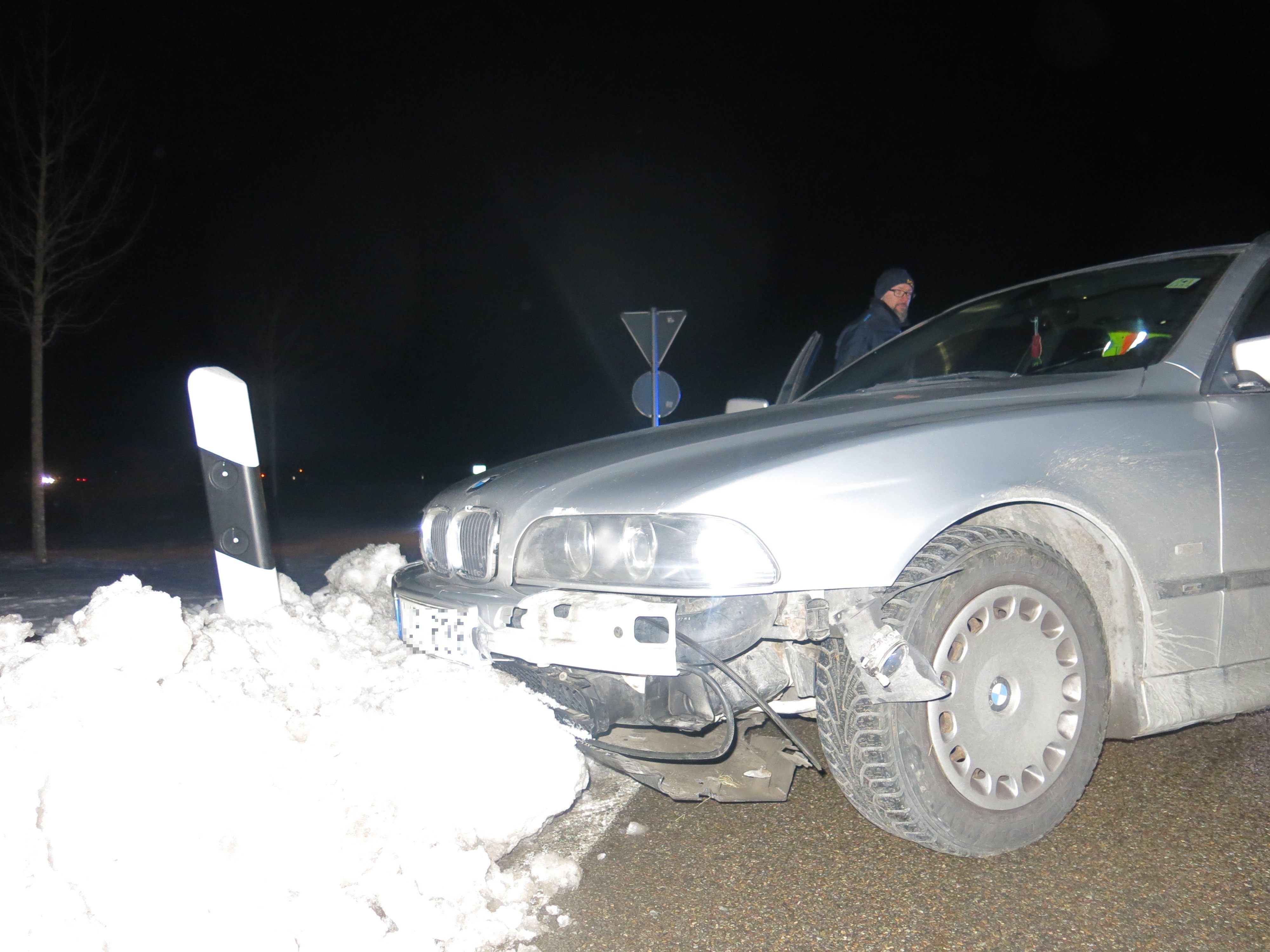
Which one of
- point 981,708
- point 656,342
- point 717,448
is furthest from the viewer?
point 656,342

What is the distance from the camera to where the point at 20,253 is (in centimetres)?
1008

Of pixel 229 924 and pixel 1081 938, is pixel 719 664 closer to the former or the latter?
pixel 1081 938

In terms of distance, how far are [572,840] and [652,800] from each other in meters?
0.43

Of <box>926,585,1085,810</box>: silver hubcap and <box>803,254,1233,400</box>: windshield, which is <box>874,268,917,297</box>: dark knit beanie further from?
<box>926,585,1085,810</box>: silver hubcap

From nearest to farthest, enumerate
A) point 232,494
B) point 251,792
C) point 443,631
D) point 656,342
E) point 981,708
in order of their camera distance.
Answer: point 251,792
point 981,708
point 443,631
point 232,494
point 656,342

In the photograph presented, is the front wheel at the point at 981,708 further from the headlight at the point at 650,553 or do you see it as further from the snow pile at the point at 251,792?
the snow pile at the point at 251,792

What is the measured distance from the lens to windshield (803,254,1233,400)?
3.17m

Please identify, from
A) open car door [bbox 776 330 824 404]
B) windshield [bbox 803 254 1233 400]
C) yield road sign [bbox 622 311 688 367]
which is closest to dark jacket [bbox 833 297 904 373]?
open car door [bbox 776 330 824 404]

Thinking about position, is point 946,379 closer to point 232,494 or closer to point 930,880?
point 930,880

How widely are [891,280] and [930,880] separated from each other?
155 inches

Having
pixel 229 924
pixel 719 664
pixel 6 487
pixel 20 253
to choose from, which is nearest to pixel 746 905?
pixel 719 664

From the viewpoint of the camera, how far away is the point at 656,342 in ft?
27.9

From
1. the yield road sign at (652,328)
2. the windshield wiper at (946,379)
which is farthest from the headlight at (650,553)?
the yield road sign at (652,328)

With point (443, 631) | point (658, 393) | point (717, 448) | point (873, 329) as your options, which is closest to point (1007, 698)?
point (717, 448)
